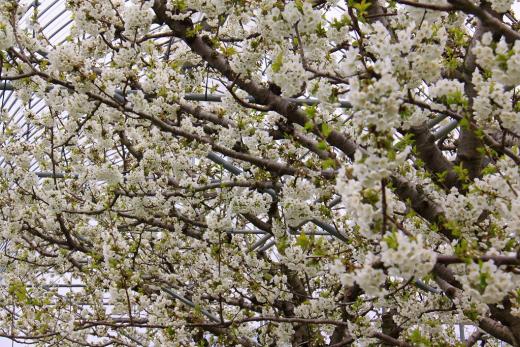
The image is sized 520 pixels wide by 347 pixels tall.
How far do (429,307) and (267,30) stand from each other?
2.87 metres

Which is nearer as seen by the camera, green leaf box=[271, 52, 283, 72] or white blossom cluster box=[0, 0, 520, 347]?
white blossom cluster box=[0, 0, 520, 347]

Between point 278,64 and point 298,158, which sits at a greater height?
point 298,158

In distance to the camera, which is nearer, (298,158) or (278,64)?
(278,64)

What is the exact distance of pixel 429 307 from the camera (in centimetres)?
524

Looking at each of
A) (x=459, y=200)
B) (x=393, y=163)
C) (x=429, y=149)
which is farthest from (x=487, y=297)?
(x=429, y=149)

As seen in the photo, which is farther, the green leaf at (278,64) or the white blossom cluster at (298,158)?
the green leaf at (278,64)

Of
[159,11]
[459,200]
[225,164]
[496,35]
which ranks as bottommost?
[459,200]

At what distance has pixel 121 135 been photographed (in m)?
5.47

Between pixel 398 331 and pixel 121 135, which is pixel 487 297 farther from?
pixel 121 135

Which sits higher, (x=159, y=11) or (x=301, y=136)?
(x=159, y=11)

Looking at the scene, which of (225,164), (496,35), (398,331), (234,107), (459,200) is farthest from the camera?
(225,164)

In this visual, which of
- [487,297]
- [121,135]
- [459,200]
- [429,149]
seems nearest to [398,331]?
[429,149]

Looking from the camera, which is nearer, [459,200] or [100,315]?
[459,200]

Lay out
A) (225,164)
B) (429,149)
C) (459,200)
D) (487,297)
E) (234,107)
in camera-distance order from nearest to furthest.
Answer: (487,297) → (459,200) → (429,149) → (234,107) → (225,164)
